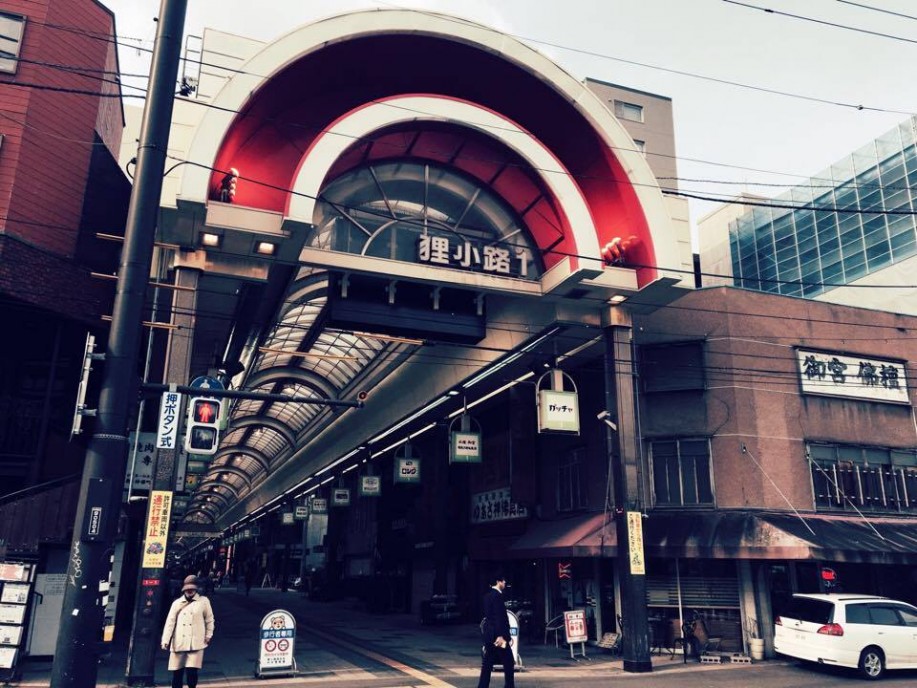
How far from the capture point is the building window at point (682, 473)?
20781 millimetres

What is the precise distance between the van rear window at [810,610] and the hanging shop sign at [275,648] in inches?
451

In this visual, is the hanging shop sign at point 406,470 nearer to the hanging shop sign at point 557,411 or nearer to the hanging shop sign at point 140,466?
the hanging shop sign at point 557,411

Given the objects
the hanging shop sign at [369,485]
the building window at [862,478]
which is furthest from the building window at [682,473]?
the hanging shop sign at [369,485]

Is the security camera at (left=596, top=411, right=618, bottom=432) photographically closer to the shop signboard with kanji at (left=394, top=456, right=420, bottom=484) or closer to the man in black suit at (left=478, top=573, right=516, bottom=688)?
the man in black suit at (left=478, top=573, right=516, bottom=688)

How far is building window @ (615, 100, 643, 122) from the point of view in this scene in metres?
29.3

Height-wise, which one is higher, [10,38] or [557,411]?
[10,38]

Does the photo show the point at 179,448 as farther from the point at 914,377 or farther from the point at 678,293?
the point at 914,377

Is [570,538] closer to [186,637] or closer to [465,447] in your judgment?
[465,447]

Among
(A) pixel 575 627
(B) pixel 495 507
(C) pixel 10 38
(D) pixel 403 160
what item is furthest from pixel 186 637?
(B) pixel 495 507

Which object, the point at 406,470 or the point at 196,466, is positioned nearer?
the point at 406,470

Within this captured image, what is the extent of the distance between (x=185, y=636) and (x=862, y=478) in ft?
65.9

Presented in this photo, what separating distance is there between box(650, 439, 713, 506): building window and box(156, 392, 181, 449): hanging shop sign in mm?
13752

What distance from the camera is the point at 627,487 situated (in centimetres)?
1825

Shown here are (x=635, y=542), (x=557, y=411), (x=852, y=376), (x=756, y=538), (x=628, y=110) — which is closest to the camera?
(x=635, y=542)
